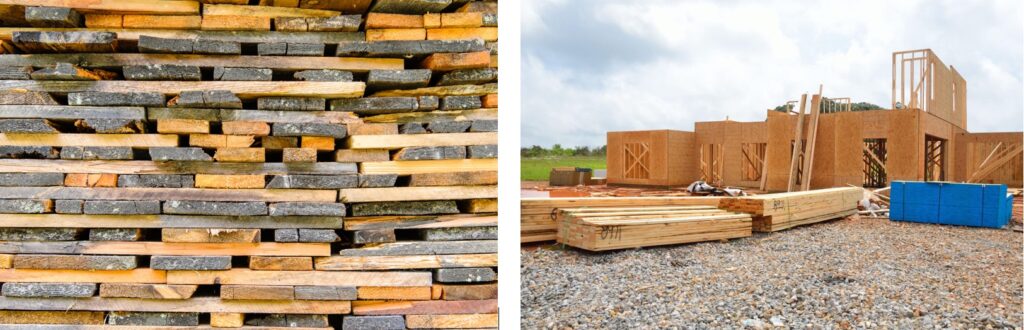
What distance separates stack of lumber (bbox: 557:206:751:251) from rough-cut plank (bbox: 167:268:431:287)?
462 cm

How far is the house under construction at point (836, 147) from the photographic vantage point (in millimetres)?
16672

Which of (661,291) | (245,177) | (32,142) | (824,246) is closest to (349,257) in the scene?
(245,177)

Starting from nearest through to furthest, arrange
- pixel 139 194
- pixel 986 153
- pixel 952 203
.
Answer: pixel 139 194 < pixel 952 203 < pixel 986 153

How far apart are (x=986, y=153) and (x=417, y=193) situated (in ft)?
83.6

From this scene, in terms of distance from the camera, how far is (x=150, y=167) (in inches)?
113

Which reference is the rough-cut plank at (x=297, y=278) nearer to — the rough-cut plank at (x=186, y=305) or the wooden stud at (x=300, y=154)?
the rough-cut plank at (x=186, y=305)

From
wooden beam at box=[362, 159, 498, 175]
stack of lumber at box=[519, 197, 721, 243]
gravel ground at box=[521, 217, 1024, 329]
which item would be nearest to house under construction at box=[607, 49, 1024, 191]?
gravel ground at box=[521, 217, 1024, 329]

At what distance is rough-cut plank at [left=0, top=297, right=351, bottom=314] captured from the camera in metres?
2.90

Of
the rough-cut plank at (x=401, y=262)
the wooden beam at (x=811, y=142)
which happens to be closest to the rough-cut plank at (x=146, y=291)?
the rough-cut plank at (x=401, y=262)

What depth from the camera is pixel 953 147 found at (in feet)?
67.5

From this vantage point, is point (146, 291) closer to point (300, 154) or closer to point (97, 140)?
point (97, 140)

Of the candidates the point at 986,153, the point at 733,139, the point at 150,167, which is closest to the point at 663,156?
the point at 733,139

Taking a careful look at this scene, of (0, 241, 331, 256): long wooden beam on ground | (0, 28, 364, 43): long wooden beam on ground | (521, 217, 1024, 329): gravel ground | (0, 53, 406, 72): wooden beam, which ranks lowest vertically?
(521, 217, 1024, 329): gravel ground

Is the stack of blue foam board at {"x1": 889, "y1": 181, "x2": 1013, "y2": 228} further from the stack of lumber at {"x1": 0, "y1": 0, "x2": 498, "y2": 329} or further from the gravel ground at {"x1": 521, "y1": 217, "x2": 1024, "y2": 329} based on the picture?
the stack of lumber at {"x1": 0, "y1": 0, "x2": 498, "y2": 329}
